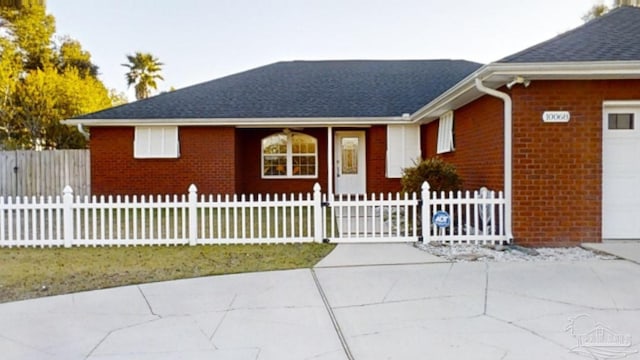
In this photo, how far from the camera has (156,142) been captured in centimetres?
1466

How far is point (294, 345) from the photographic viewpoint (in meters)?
3.68

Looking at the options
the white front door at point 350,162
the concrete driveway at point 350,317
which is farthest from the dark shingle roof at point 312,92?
the concrete driveway at point 350,317

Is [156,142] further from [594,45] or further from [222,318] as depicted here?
[594,45]

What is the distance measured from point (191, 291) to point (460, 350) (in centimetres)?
301

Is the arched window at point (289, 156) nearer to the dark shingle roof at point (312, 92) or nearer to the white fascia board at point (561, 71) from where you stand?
the dark shingle roof at point (312, 92)

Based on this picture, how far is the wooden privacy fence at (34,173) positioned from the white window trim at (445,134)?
1224cm

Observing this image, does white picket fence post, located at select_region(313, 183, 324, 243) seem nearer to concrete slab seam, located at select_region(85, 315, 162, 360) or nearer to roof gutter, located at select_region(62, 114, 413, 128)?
concrete slab seam, located at select_region(85, 315, 162, 360)

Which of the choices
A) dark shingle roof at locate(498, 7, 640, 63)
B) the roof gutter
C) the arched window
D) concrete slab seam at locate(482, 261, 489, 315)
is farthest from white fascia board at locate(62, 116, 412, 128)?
concrete slab seam at locate(482, 261, 489, 315)

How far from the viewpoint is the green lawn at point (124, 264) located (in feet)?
18.3

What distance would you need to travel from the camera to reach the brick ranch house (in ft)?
24.7

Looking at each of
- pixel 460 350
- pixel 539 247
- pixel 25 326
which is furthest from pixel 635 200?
pixel 25 326

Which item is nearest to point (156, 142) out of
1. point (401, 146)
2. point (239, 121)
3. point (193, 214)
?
point (239, 121)

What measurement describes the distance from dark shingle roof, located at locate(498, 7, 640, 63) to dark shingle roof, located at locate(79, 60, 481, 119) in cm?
654

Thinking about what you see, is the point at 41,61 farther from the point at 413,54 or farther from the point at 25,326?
the point at 25,326
